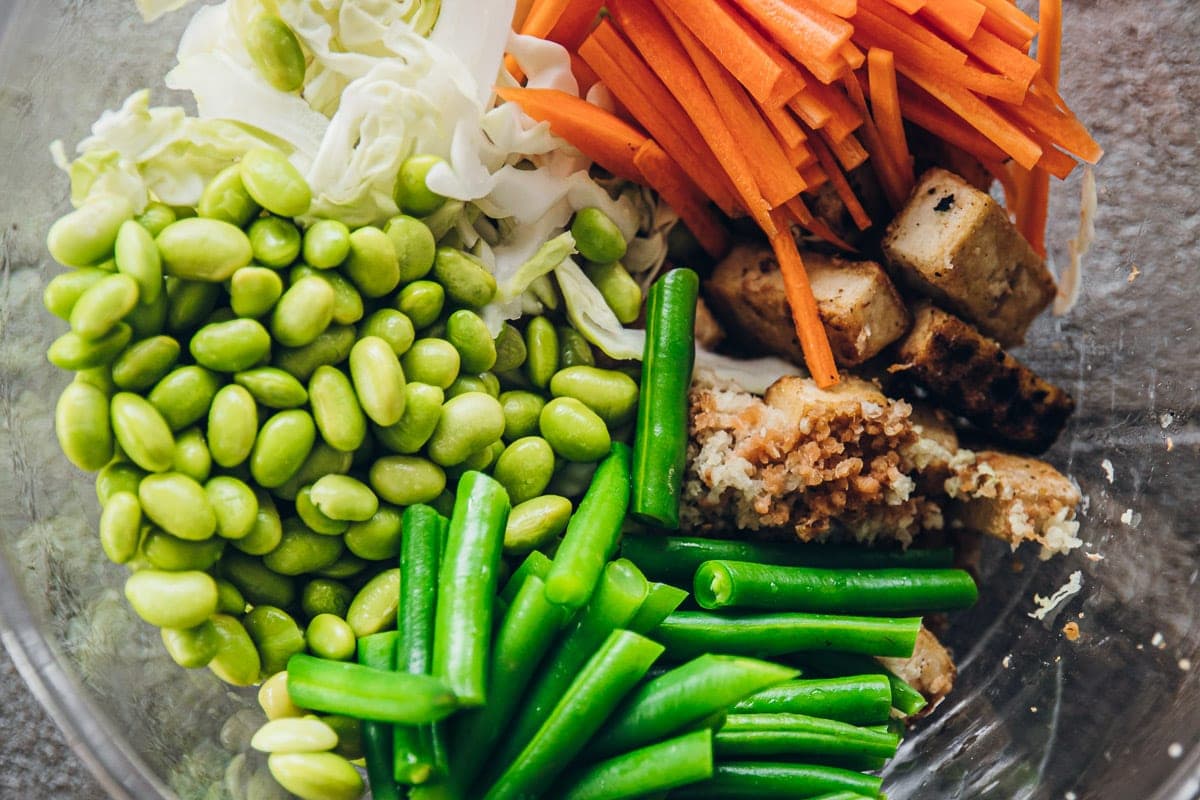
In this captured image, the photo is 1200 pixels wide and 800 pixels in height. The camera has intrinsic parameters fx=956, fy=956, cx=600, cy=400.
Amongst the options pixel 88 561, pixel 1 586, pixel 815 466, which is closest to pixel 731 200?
pixel 815 466

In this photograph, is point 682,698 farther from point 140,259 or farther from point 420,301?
point 140,259

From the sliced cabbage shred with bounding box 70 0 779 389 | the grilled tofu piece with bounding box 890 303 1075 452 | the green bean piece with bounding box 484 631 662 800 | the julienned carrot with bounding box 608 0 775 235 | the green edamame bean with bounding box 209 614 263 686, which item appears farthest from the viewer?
the grilled tofu piece with bounding box 890 303 1075 452

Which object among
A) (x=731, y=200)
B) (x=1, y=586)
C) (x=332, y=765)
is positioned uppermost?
(x=731, y=200)

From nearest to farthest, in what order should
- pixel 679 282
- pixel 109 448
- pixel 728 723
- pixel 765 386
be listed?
pixel 109 448
pixel 728 723
pixel 679 282
pixel 765 386

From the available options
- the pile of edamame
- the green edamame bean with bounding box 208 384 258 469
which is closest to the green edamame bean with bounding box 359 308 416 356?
the pile of edamame

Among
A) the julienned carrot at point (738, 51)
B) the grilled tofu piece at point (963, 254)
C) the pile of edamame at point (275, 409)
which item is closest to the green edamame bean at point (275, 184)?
the pile of edamame at point (275, 409)

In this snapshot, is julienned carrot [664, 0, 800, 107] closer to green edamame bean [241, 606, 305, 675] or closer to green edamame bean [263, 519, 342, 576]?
green edamame bean [263, 519, 342, 576]

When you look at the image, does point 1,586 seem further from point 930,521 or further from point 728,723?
point 930,521
